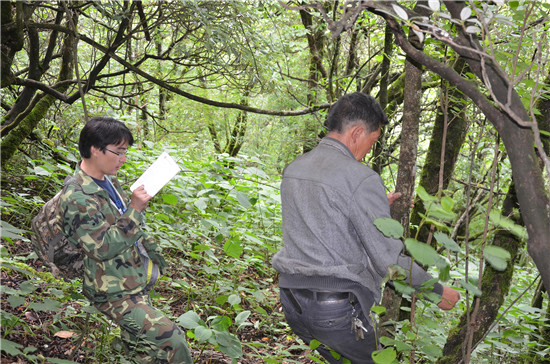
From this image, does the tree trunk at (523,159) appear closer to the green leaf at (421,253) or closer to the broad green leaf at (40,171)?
the green leaf at (421,253)

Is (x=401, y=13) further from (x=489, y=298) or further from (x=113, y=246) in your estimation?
(x=489, y=298)

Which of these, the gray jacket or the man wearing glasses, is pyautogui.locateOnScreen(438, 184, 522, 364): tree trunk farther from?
the man wearing glasses

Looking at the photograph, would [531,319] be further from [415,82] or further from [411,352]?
[415,82]

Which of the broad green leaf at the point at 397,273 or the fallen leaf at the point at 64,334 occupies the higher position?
the broad green leaf at the point at 397,273

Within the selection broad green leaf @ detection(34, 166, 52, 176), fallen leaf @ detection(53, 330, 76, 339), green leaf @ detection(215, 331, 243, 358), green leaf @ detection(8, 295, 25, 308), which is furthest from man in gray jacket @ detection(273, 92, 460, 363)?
broad green leaf @ detection(34, 166, 52, 176)

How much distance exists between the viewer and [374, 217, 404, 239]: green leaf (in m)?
2.12

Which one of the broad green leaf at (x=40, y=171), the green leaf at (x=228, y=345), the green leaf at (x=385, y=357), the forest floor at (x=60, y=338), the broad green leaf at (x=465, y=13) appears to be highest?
the broad green leaf at (x=465, y=13)

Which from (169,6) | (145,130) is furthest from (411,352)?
(145,130)

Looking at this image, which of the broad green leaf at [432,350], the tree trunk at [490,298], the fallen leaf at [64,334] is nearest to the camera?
the broad green leaf at [432,350]

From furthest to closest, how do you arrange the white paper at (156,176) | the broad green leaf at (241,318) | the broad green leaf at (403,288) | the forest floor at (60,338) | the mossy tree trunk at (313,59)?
the mossy tree trunk at (313,59), the forest floor at (60,338), the broad green leaf at (241,318), the white paper at (156,176), the broad green leaf at (403,288)

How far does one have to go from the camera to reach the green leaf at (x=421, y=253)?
197 cm

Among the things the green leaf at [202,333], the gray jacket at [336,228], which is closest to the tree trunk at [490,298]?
the gray jacket at [336,228]

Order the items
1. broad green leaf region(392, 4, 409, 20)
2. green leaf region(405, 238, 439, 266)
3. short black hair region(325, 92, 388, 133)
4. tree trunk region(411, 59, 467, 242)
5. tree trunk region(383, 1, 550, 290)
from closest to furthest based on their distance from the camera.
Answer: broad green leaf region(392, 4, 409, 20)
tree trunk region(383, 1, 550, 290)
green leaf region(405, 238, 439, 266)
short black hair region(325, 92, 388, 133)
tree trunk region(411, 59, 467, 242)

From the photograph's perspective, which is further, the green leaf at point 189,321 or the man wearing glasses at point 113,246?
the green leaf at point 189,321
